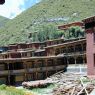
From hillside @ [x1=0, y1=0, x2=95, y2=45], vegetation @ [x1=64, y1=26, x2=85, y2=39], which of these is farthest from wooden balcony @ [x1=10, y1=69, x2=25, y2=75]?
hillside @ [x1=0, y1=0, x2=95, y2=45]

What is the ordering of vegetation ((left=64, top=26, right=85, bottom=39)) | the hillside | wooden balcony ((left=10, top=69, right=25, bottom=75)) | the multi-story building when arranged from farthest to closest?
the hillside, vegetation ((left=64, top=26, right=85, bottom=39)), the multi-story building, wooden balcony ((left=10, top=69, right=25, bottom=75))

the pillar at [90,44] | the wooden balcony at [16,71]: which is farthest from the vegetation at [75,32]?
the pillar at [90,44]

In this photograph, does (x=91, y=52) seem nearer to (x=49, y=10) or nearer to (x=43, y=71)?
(x=43, y=71)

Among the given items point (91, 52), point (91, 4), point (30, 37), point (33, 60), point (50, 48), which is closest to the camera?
point (91, 52)

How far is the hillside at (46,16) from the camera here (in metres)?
154

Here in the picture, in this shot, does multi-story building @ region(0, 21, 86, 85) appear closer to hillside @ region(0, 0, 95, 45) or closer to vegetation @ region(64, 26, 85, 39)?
vegetation @ region(64, 26, 85, 39)

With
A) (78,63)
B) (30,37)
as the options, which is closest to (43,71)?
(78,63)

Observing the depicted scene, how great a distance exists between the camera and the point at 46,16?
6535 inches

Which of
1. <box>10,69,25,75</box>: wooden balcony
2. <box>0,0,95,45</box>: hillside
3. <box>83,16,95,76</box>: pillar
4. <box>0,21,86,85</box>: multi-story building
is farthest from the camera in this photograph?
<box>0,0,95,45</box>: hillside

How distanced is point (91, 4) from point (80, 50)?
326 ft

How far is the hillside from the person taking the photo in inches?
6068

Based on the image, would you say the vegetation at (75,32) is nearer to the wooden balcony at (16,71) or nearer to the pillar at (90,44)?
the wooden balcony at (16,71)

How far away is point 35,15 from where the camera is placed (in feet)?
564

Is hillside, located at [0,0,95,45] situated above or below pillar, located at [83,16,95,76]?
above
